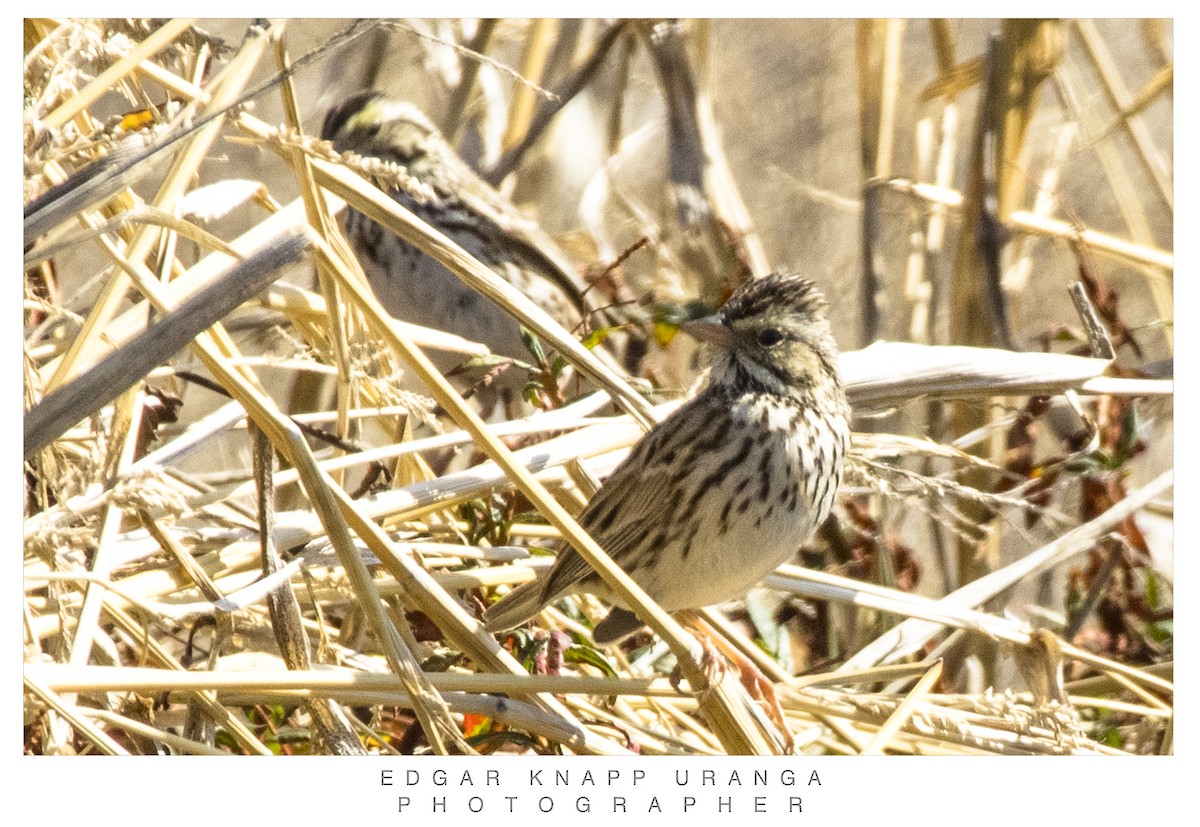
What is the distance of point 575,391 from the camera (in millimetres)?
2887

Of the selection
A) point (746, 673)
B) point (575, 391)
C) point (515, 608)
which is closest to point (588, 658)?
point (515, 608)

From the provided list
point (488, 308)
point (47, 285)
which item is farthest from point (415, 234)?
point (488, 308)

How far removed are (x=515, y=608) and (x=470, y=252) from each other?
125 centimetres

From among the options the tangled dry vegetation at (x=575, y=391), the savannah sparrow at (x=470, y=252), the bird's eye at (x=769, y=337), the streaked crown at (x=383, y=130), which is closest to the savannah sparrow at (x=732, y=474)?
the bird's eye at (x=769, y=337)

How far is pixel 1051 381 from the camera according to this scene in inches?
101

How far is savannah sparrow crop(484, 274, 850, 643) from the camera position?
2.28 meters

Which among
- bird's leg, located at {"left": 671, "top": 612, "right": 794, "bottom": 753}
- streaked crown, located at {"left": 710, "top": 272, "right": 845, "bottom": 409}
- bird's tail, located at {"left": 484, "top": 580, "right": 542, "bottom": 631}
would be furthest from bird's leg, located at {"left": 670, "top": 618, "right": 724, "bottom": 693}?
streaked crown, located at {"left": 710, "top": 272, "right": 845, "bottom": 409}

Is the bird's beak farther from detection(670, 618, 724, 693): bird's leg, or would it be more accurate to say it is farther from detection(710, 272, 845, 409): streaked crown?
detection(670, 618, 724, 693): bird's leg

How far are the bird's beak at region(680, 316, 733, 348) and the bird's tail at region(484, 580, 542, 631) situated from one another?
21.2 inches

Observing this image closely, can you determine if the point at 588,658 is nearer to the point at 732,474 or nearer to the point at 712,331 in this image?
the point at 732,474

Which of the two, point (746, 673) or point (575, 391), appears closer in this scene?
A: point (746, 673)
